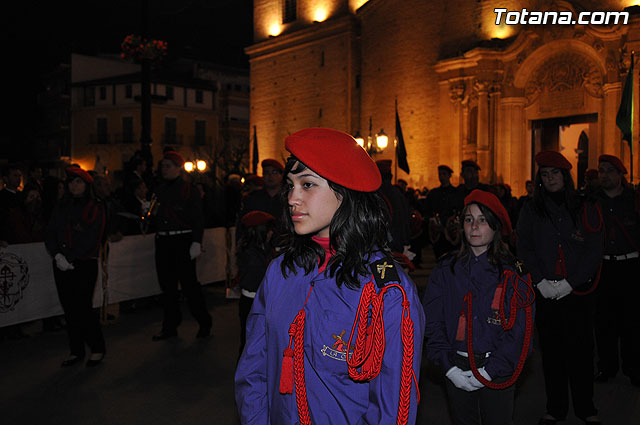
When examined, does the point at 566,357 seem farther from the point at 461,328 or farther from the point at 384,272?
the point at 384,272

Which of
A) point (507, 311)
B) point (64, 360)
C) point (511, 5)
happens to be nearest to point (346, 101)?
point (511, 5)

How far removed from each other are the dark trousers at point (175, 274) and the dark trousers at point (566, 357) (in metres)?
4.46

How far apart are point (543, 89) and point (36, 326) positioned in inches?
746

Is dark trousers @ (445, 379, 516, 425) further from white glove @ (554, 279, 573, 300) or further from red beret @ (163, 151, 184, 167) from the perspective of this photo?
red beret @ (163, 151, 184, 167)

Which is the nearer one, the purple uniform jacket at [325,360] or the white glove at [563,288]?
the purple uniform jacket at [325,360]

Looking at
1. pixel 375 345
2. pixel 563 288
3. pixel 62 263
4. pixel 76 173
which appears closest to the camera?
pixel 375 345

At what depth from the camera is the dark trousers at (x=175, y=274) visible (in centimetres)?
725

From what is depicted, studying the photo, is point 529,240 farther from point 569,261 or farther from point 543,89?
point 543,89

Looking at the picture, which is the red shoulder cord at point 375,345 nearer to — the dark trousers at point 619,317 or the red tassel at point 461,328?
the red tassel at point 461,328

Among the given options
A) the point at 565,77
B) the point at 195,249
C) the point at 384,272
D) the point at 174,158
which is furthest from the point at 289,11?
the point at 384,272

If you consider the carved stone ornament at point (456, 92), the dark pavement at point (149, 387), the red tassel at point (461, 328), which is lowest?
the dark pavement at point (149, 387)

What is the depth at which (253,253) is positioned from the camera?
5246 mm

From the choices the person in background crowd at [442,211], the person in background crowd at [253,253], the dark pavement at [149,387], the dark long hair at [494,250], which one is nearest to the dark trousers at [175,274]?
the dark pavement at [149,387]

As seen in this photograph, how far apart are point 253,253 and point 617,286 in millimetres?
3850
